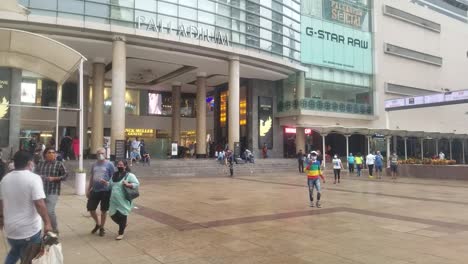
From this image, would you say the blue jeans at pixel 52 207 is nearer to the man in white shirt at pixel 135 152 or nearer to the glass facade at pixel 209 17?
the man in white shirt at pixel 135 152

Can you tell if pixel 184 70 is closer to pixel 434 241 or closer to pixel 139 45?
pixel 139 45

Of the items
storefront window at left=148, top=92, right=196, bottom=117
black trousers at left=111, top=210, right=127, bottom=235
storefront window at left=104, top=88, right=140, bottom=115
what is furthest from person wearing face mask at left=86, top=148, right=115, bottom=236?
storefront window at left=148, top=92, right=196, bottom=117

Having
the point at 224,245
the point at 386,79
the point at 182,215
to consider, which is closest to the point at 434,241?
the point at 224,245

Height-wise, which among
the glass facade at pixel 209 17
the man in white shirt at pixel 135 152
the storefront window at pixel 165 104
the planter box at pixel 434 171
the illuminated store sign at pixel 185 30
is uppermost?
the glass facade at pixel 209 17

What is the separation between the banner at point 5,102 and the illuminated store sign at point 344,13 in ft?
96.2

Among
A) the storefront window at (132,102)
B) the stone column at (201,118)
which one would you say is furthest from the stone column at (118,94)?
the storefront window at (132,102)

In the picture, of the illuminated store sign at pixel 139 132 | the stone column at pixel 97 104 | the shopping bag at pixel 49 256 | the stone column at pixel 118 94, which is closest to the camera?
the shopping bag at pixel 49 256

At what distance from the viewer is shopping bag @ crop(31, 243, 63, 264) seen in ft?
13.1

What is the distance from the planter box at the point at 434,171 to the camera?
24447 mm

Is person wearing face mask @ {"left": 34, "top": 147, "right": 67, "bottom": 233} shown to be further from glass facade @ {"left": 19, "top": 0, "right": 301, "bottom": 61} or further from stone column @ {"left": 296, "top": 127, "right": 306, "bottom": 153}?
stone column @ {"left": 296, "top": 127, "right": 306, "bottom": 153}

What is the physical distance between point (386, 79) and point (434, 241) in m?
42.7

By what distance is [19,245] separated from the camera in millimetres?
4312

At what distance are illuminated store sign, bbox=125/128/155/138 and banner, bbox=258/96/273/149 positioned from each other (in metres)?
12.0

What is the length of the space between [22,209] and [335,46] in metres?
41.8
